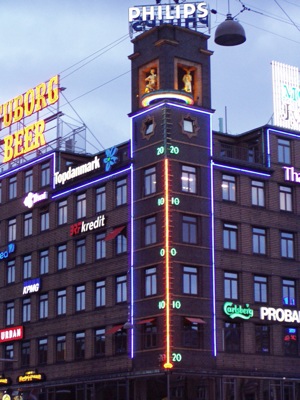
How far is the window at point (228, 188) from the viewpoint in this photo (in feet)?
255

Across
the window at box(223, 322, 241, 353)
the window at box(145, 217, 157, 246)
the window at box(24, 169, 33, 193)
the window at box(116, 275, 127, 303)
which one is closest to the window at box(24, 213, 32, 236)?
the window at box(24, 169, 33, 193)

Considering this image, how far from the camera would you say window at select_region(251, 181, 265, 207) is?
3130 inches

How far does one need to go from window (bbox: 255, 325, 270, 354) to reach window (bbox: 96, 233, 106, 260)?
13098 millimetres

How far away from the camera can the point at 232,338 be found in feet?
248

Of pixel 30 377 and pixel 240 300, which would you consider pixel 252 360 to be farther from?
pixel 30 377

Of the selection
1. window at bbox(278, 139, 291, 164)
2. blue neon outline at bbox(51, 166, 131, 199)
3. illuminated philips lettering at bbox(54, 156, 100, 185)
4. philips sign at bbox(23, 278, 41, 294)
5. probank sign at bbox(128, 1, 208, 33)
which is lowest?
philips sign at bbox(23, 278, 41, 294)

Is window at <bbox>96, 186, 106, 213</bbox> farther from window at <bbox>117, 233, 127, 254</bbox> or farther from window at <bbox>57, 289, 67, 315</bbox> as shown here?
window at <bbox>57, 289, 67, 315</bbox>

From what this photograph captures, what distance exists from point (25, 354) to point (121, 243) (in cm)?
1585

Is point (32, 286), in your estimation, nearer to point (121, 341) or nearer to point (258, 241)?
point (121, 341)

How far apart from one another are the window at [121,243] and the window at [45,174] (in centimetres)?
1238

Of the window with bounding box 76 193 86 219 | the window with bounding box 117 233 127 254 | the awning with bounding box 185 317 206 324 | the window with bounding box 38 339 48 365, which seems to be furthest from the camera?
the window with bounding box 38 339 48 365

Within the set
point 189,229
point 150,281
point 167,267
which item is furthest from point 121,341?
point 189,229

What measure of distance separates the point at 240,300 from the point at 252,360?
4.41 meters

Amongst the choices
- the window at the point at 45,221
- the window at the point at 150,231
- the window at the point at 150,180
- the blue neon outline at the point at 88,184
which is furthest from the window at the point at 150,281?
the window at the point at 45,221
